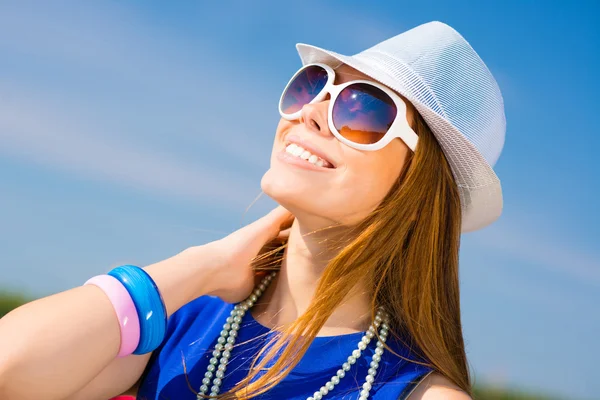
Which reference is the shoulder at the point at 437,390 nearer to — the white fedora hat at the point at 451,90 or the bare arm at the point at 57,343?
the white fedora hat at the point at 451,90

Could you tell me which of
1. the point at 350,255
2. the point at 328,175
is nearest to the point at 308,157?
the point at 328,175

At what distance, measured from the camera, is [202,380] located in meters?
2.99

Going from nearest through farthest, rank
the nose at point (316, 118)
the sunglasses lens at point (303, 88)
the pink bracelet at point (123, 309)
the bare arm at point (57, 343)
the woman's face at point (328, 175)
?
the bare arm at point (57, 343)
the pink bracelet at point (123, 309)
the woman's face at point (328, 175)
the nose at point (316, 118)
the sunglasses lens at point (303, 88)

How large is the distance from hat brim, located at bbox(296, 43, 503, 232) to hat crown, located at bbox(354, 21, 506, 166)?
1.2 inches

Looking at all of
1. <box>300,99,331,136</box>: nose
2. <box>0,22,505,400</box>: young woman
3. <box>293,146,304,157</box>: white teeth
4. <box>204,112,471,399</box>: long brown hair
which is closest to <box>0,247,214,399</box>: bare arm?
<box>0,22,505,400</box>: young woman

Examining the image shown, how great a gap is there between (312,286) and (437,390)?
2.23ft

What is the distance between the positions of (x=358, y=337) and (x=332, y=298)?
0.83 feet

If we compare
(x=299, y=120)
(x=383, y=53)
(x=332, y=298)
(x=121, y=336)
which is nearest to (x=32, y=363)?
(x=121, y=336)

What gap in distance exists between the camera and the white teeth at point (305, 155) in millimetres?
2908

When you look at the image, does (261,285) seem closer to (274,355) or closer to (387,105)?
(274,355)

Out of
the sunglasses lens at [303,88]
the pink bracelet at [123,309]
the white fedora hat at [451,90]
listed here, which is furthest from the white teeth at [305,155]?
the pink bracelet at [123,309]

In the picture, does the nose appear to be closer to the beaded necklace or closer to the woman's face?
the woman's face

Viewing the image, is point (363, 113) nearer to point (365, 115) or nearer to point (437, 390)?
point (365, 115)

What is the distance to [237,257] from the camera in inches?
121
